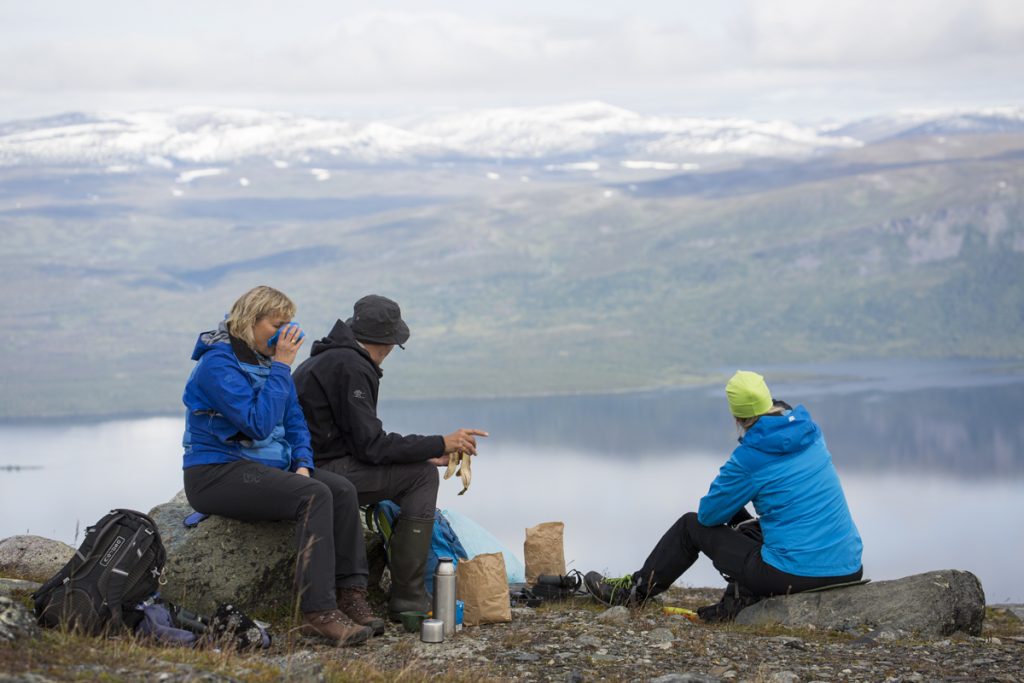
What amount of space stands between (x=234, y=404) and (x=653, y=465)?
8246 centimetres

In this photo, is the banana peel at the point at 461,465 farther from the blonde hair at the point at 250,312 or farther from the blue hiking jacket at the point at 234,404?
the blonde hair at the point at 250,312

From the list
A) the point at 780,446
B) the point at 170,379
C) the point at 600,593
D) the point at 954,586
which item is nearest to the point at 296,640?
the point at 600,593

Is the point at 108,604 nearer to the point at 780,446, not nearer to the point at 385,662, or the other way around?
the point at 385,662

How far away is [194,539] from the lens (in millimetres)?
7363

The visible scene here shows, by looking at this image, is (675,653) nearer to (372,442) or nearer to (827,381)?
(372,442)

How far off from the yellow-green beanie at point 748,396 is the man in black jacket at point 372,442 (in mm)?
1653

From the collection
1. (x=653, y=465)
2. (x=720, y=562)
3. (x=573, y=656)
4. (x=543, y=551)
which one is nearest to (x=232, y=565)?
(x=573, y=656)

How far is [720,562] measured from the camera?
8172 mm

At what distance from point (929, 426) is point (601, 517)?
61.6 metres

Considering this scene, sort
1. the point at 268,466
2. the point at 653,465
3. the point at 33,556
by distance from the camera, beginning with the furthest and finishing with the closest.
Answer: the point at 653,465
the point at 33,556
the point at 268,466

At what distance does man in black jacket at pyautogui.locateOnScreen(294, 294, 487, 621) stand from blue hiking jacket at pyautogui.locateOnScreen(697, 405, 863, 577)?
171 centimetres

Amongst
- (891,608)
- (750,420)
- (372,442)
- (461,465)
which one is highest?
(750,420)

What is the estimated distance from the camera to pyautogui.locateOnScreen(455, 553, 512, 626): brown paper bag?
7.50 m

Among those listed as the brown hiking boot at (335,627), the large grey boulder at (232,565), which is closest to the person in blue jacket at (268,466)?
the brown hiking boot at (335,627)
